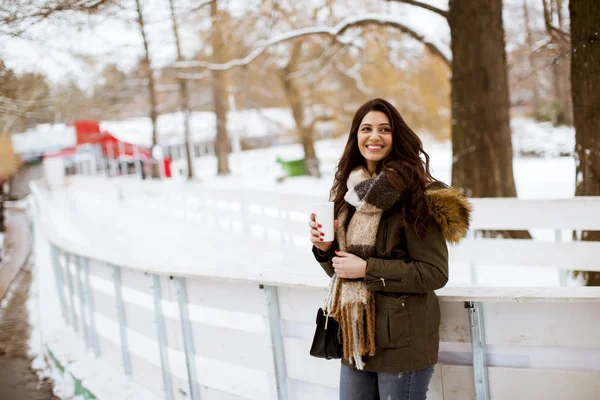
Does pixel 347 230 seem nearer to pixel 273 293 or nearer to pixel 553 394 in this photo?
pixel 273 293

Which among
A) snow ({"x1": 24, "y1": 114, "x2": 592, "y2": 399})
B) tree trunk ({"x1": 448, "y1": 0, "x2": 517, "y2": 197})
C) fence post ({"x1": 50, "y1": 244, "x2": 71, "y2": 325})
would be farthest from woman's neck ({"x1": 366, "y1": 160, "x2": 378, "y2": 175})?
tree trunk ({"x1": 448, "y1": 0, "x2": 517, "y2": 197})

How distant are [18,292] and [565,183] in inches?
542

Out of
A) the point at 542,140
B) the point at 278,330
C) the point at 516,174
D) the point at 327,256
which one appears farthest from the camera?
the point at 542,140

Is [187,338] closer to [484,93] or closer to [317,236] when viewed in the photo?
[317,236]

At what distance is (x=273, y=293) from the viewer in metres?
3.24

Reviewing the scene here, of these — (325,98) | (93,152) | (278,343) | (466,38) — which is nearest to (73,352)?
(278,343)

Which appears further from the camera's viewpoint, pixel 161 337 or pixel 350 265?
pixel 161 337

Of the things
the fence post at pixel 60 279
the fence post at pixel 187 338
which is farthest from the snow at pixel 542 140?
the fence post at pixel 187 338

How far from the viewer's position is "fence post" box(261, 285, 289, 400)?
3238mm

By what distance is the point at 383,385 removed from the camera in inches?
102

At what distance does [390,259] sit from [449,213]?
0.29 m

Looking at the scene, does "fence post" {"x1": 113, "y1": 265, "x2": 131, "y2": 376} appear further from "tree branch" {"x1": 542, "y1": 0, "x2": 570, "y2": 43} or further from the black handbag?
"tree branch" {"x1": 542, "y1": 0, "x2": 570, "y2": 43}

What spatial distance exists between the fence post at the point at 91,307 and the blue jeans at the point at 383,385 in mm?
3253

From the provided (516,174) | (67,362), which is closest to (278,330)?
(67,362)
